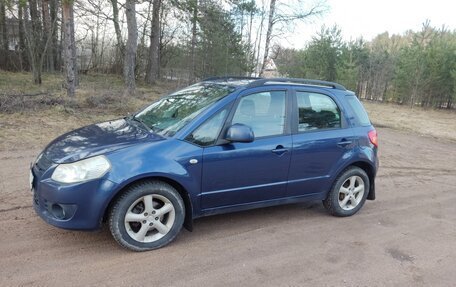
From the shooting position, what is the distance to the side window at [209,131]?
159 inches

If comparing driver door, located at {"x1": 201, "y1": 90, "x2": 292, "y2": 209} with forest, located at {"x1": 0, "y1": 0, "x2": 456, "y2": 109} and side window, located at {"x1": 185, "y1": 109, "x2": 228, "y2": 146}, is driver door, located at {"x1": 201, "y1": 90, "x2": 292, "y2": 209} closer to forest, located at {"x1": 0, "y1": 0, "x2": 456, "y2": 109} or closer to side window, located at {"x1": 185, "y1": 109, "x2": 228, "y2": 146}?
side window, located at {"x1": 185, "y1": 109, "x2": 228, "y2": 146}

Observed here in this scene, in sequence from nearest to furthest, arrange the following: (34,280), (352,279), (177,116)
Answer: (34,280) → (352,279) → (177,116)

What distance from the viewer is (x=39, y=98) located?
11.1 metres

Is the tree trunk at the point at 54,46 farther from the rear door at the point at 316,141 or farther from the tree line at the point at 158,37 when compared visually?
the rear door at the point at 316,141

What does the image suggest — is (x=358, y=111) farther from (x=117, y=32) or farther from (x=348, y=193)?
(x=117, y=32)

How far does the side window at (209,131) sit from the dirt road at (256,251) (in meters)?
1.06

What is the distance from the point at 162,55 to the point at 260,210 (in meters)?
26.3

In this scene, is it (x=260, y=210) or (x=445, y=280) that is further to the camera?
(x=260, y=210)

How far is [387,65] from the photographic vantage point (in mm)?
32156

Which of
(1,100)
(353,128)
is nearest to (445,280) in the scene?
(353,128)

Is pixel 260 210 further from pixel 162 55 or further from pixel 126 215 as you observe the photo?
pixel 162 55

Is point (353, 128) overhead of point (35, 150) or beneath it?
overhead

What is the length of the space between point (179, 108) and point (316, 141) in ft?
5.47

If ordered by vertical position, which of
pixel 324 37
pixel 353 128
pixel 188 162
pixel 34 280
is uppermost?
pixel 324 37
